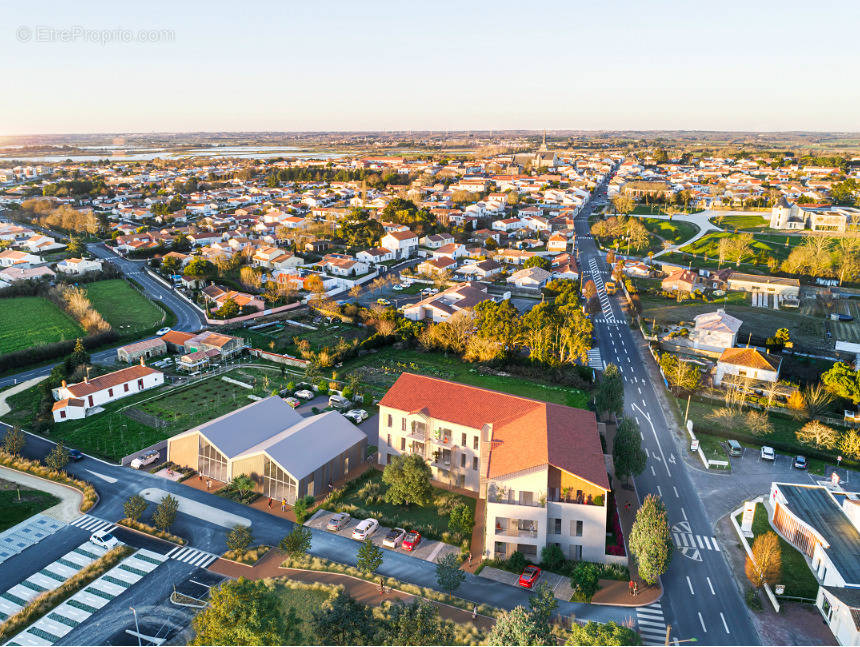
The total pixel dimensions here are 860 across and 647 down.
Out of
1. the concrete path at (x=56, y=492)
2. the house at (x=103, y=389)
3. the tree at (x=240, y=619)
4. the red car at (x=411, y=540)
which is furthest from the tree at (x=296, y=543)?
the house at (x=103, y=389)

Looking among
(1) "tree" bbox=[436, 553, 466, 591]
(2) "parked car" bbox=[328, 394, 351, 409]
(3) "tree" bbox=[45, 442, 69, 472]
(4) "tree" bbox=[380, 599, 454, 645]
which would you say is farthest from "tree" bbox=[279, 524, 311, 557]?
(2) "parked car" bbox=[328, 394, 351, 409]

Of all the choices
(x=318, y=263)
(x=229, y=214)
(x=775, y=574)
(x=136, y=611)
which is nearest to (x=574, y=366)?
(x=775, y=574)

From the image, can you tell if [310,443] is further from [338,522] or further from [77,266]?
[77,266]

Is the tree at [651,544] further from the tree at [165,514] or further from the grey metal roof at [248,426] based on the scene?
the tree at [165,514]

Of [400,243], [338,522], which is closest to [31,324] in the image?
[338,522]

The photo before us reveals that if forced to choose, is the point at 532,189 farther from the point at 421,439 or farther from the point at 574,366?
the point at 421,439

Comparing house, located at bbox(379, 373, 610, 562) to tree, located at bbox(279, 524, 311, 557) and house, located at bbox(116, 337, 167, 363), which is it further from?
house, located at bbox(116, 337, 167, 363)
